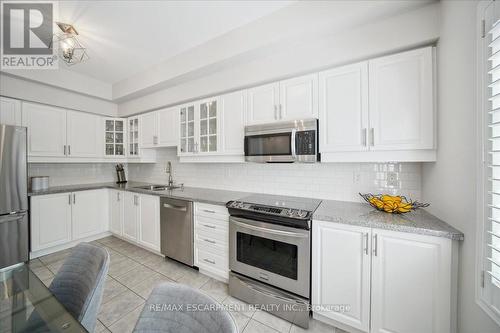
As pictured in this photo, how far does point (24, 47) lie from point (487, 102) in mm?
4278

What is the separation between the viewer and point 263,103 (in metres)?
2.21

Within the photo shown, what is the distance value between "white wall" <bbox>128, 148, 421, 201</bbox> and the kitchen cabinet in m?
1.17

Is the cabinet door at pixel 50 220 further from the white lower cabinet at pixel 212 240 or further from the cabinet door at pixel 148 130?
the white lower cabinet at pixel 212 240

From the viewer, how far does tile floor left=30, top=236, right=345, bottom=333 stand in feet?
5.39

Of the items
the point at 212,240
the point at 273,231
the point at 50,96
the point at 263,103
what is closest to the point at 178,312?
the point at 273,231

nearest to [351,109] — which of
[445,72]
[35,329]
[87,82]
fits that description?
[445,72]

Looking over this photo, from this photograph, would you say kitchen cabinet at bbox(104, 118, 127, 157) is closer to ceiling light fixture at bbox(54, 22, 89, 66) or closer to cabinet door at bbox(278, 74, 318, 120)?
ceiling light fixture at bbox(54, 22, 89, 66)

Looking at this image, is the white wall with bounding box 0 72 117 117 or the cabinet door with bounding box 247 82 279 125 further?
the white wall with bounding box 0 72 117 117

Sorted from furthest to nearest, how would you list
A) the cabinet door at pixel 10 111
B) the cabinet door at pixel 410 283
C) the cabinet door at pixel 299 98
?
the cabinet door at pixel 10 111 < the cabinet door at pixel 299 98 < the cabinet door at pixel 410 283

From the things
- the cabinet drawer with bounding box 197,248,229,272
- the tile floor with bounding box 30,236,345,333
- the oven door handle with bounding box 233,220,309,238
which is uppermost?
the oven door handle with bounding box 233,220,309,238

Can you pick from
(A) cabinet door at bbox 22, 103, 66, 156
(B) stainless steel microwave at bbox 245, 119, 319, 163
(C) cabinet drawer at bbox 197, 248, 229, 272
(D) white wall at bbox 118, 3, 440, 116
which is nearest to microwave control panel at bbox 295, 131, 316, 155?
(B) stainless steel microwave at bbox 245, 119, 319, 163

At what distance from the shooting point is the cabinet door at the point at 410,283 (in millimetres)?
1248

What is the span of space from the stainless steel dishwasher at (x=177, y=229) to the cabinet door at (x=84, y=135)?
1900 millimetres

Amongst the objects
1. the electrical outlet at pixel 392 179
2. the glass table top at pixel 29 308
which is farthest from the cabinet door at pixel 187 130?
the electrical outlet at pixel 392 179
